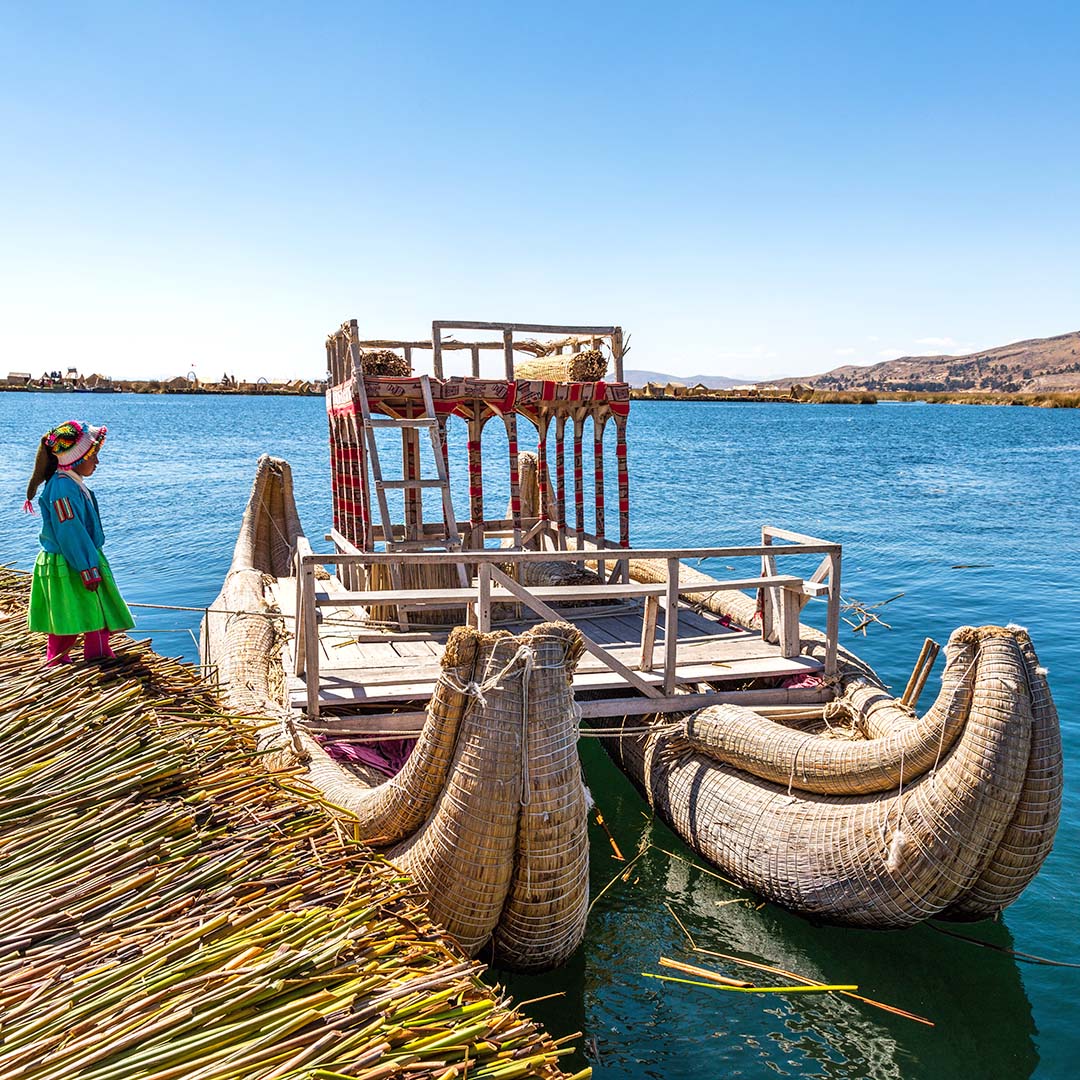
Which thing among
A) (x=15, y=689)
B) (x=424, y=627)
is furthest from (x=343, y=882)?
(x=424, y=627)

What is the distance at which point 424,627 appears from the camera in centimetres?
1023

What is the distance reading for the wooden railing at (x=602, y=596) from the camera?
299 inches

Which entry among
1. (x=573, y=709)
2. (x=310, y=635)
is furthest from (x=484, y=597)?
(x=573, y=709)

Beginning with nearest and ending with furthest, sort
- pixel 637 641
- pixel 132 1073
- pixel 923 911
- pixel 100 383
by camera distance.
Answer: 1. pixel 132 1073
2. pixel 923 911
3. pixel 637 641
4. pixel 100 383

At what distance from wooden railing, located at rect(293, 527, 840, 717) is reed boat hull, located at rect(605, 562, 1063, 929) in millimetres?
741

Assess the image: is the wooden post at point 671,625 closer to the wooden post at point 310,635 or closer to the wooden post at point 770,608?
the wooden post at point 770,608

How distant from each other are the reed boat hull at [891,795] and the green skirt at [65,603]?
15.1 feet

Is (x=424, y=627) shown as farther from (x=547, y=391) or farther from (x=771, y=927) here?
(x=771, y=927)

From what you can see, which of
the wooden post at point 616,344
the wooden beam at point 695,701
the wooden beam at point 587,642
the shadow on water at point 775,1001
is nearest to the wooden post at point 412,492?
the wooden post at point 616,344

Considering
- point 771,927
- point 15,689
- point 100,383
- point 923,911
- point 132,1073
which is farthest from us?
point 100,383

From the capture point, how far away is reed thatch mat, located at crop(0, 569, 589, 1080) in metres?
3.14

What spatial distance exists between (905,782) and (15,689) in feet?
20.1

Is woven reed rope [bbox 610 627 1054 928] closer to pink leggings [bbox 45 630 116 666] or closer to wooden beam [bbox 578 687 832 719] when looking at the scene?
wooden beam [bbox 578 687 832 719]

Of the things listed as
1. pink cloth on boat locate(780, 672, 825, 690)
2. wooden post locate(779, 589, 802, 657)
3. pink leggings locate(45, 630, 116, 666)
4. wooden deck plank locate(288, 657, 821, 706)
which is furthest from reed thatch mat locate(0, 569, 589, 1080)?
wooden post locate(779, 589, 802, 657)
